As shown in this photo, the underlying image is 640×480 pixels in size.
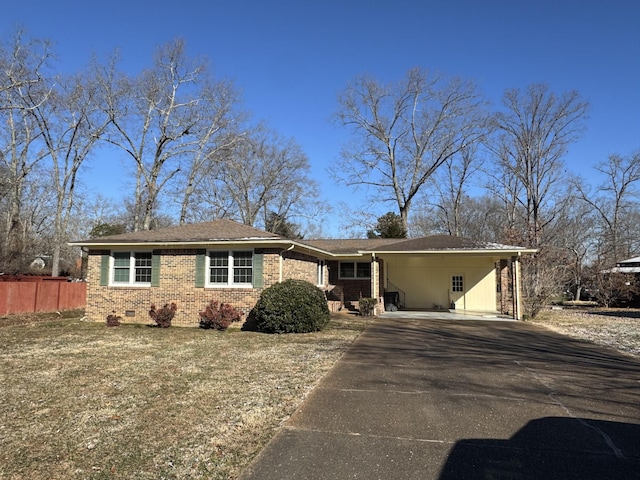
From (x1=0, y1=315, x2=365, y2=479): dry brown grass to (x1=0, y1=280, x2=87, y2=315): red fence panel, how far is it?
8.40 metres

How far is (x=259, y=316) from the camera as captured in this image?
12305mm

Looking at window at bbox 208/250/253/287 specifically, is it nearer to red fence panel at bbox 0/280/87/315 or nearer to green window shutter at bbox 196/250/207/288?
green window shutter at bbox 196/250/207/288

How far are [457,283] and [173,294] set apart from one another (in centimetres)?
1294

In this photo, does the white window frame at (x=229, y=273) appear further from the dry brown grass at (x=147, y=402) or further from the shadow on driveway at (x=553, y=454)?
the shadow on driveway at (x=553, y=454)

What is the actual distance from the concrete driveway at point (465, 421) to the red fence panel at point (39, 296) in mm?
15945

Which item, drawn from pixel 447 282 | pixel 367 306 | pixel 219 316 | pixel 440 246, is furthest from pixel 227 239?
pixel 447 282

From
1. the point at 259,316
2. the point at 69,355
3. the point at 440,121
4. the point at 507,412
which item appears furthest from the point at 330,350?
the point at 440,121

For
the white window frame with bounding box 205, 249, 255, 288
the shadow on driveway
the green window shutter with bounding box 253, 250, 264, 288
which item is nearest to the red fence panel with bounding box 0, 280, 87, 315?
the white window frame with bounding box 205, 249, 255, 288

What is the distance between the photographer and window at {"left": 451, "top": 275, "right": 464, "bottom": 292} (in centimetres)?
2014

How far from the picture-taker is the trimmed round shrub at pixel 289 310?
38.9 feet

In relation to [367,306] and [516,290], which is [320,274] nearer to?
→ [367,306]

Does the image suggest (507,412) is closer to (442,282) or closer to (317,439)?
(317,439)

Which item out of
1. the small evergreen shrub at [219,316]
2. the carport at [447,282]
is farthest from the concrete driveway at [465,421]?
the carport at [447,282]

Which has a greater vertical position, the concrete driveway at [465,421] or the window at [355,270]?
the window at [355,270]
